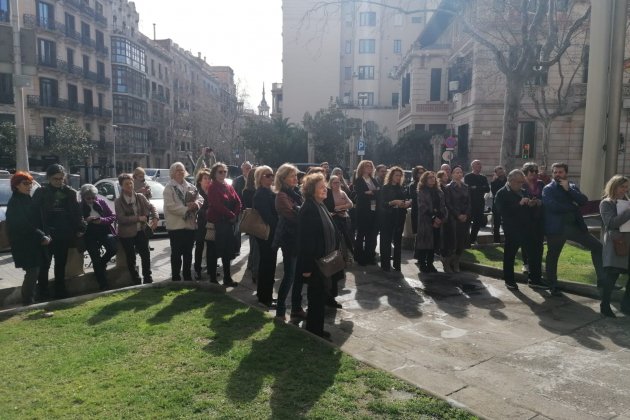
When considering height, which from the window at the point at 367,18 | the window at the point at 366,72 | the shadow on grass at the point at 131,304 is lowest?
the shadow on grass at the point at 131,304

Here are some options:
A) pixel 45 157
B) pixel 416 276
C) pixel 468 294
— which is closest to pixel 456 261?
pixel 416 276

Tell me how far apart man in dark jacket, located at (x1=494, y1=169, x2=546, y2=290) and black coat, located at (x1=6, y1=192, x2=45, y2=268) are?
262 inches

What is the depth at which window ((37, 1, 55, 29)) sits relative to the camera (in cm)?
4230

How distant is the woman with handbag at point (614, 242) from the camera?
6.03 m

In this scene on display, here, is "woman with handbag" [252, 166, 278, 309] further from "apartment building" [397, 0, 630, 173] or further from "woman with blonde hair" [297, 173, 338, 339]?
"apartment building" [397, 0, 630, 173]

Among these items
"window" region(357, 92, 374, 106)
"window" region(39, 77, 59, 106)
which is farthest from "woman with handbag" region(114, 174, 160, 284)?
"window" region(357, 92, 374, 106)

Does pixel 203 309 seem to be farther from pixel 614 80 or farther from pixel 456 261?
pixel 614 80

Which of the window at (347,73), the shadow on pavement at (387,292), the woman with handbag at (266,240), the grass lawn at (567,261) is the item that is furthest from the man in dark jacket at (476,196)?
the window at (347,73)

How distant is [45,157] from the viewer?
41688mm

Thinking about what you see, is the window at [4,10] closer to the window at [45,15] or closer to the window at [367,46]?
the window at [45,15]

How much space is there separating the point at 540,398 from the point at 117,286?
621cm

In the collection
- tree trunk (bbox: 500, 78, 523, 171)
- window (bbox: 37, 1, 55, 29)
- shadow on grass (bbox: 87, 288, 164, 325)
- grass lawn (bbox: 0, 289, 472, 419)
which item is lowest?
shadow on grass (bbox: 87, 288, 164, 325)

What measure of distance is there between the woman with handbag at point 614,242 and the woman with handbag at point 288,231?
3859mm

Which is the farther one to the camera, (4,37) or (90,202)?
(4,37)
